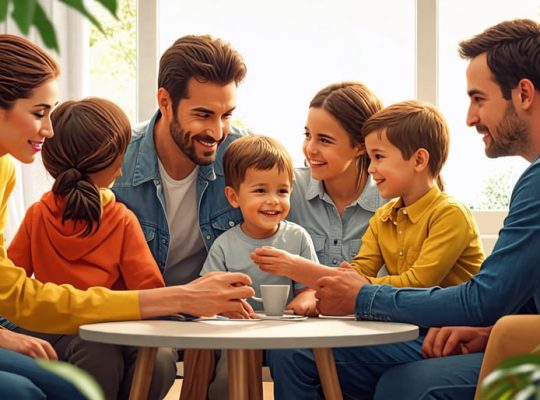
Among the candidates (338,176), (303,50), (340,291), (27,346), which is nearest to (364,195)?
(338,176)

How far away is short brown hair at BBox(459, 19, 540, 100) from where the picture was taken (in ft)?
7.02

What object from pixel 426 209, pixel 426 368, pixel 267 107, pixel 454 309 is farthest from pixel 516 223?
pixel 267 107

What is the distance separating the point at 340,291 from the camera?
1.99 meters

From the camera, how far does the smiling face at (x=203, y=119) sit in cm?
263

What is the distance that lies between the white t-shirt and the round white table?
0.76m

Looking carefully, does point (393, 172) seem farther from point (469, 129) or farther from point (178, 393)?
point (469, 129)

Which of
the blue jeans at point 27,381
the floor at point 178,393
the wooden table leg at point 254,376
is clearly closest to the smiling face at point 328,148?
the wooden table leg at point 254,376

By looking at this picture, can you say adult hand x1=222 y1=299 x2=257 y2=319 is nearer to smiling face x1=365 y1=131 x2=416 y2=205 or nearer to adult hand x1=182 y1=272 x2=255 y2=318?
adult hand x1=182 y1=272 x2=255 y2=318

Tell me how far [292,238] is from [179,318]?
598mm

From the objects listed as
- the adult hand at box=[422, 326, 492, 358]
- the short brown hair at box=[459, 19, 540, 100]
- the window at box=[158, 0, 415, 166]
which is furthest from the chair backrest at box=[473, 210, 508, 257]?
the adult hand at box=[422, 326, 492, 358]

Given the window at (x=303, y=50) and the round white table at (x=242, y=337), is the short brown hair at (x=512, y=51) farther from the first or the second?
the window at (x=303, y=50)

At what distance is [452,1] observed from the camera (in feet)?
14.5

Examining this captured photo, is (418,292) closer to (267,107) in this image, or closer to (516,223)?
(516,223)

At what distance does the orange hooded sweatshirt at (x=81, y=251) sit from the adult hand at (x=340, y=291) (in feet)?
1.55
